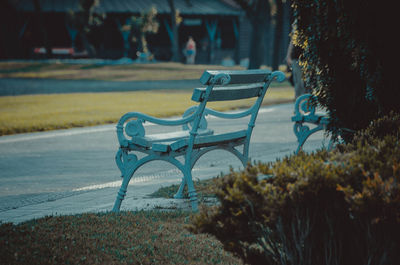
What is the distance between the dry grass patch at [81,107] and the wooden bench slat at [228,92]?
26.3 ft

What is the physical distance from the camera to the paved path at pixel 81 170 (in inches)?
244

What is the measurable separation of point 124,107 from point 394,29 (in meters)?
13.9

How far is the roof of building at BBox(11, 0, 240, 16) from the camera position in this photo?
149 ft

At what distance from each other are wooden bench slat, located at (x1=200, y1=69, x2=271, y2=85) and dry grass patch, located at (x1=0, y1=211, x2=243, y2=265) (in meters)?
1.18

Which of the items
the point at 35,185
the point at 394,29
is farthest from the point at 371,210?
the point at 35,185

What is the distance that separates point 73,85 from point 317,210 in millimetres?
26737

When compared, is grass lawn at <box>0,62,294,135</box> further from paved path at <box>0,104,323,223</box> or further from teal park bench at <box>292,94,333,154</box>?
teal park bench at <box>292,94,333,154</box>

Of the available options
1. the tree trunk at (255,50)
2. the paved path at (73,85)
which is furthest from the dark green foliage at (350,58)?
the tree trunk at (255,50)

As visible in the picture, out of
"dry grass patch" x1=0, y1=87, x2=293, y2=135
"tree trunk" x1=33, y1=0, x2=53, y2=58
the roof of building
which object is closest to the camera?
"dry grass patch" x1=0, y1=87, x2=293, y2=135

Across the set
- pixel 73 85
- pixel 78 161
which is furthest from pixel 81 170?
pixel 73 85

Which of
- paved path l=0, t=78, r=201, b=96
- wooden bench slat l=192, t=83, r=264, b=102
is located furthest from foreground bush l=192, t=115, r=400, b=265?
paved path l=0, t=78, r=201, b=96

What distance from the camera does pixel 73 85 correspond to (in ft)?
94.6

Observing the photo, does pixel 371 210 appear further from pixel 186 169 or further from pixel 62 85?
pixel 62 85

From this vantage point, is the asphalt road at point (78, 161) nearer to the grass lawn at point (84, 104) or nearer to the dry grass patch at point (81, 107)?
the dry grass patch at point (81, 107)
